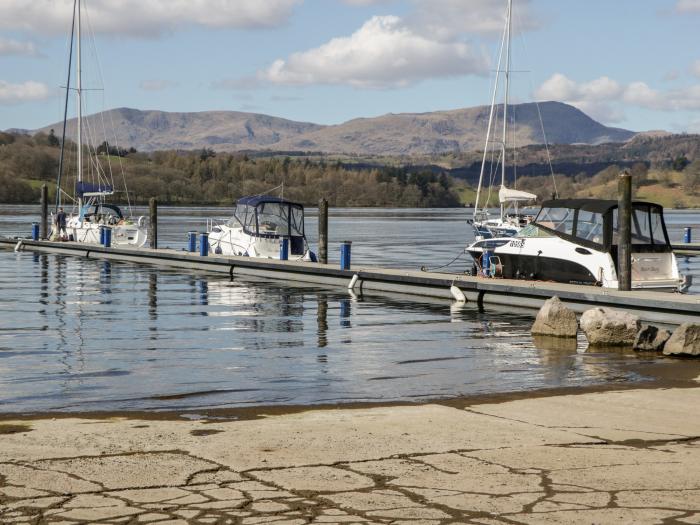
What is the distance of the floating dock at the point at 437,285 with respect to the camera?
23469 millimetres

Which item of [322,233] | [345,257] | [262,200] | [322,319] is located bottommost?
[322,319]

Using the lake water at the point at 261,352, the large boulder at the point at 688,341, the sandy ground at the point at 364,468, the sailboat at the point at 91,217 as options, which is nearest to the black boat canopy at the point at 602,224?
the lake water at the point at 261,352

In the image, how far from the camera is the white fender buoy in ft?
94.0

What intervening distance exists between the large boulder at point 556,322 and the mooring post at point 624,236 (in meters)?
5.21

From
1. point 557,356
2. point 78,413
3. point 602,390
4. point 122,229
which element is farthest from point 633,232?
point 122,229

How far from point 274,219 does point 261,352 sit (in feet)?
85.1

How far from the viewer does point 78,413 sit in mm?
11711

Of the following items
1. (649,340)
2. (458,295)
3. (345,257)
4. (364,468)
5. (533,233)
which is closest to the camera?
(364,468)

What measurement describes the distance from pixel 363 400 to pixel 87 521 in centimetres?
624

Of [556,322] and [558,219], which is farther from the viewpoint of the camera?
[558,219]

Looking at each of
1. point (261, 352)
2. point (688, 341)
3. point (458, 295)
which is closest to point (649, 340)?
point (688, 341)

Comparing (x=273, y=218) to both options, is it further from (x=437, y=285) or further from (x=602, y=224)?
(x=602, y=224)

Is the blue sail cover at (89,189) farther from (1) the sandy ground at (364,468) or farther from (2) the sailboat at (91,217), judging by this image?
(1) the sandy ground at (364,468)

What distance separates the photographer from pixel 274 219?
143 ft
